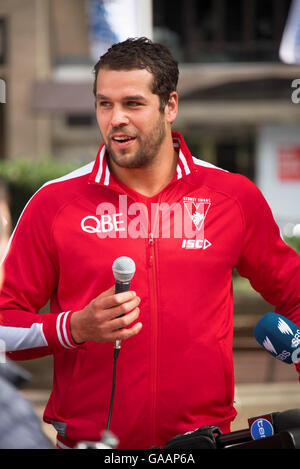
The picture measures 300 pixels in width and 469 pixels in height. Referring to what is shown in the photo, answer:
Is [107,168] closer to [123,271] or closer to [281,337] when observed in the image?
[123,271]

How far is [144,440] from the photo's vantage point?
2.46 m

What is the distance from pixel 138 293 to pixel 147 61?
76 centimetres

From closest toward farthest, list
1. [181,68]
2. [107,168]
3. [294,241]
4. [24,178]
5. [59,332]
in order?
[59,332]
[107,168]
[24,178]
[294,241]
[181,68]

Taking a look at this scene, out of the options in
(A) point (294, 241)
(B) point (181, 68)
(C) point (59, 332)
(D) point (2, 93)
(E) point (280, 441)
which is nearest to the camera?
(E) point (280, 441)

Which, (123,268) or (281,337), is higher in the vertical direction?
(123,268)

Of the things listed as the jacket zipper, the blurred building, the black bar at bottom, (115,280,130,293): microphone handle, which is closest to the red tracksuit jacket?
the jacket zipper

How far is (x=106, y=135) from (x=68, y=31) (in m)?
19.2

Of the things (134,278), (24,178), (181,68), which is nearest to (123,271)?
(134,278)

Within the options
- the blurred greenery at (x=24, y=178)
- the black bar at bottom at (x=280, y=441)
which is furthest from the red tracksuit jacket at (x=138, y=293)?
the blurred greenery at (x=24, y=178)

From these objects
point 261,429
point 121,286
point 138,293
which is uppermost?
point 121,286

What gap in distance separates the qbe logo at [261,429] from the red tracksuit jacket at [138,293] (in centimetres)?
45

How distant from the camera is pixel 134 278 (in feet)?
8.02

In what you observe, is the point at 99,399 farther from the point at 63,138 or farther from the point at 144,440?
the point at 63,138

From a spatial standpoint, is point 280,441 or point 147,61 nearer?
point 280,441
